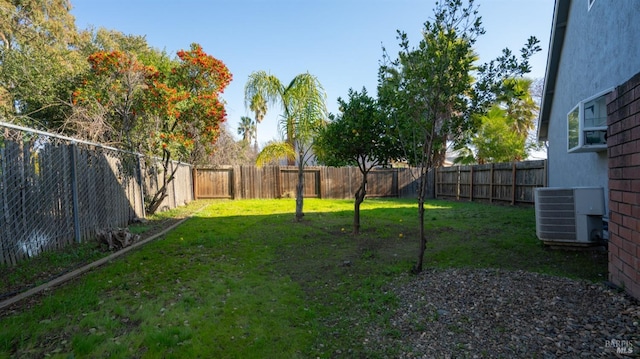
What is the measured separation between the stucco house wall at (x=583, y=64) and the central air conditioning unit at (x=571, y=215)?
41cm

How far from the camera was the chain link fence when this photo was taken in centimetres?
389

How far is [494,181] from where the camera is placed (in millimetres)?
12523

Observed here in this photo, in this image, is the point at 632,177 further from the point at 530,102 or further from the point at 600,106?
the point at 530,102

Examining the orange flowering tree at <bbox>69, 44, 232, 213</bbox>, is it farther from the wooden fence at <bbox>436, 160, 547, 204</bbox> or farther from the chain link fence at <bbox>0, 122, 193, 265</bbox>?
the wooden fence at <bbox>436, 160, 547, 204</bbox>

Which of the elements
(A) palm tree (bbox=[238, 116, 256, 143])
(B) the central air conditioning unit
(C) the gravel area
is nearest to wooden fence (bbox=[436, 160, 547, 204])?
(B) the central air conditioning unit

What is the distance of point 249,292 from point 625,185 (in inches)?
150

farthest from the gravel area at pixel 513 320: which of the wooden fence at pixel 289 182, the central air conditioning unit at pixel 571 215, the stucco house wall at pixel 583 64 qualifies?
the wooden fence at pixel 289 182

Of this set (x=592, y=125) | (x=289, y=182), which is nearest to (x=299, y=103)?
(x=592, y=125)

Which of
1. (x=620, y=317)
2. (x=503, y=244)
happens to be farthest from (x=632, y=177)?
(x=503, y=244)

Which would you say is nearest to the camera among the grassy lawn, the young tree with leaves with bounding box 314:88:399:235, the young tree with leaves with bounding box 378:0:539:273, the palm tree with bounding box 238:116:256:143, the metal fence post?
the grassy lawn

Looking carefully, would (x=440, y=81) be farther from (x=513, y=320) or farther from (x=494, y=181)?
(x=494, y=181)

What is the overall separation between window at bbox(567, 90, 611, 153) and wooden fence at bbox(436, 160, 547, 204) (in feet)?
18.5

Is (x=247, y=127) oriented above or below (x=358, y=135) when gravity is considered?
above

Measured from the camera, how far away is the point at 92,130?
7367 millimetres
